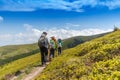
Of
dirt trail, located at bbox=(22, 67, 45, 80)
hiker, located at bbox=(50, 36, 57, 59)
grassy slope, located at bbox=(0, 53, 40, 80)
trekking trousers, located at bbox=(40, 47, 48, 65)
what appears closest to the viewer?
dirt trail, located at bbox=(22, 67, 45, 80)

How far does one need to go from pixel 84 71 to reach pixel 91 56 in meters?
5.72

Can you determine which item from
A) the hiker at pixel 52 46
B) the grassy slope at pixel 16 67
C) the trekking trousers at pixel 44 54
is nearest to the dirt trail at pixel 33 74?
the trekking trousers at pixel 44 54

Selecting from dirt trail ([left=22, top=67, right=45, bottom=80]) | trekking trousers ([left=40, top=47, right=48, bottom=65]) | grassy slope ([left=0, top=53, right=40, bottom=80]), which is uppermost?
trekking trousers ([left=40, top=47, right=48, bottom=65])

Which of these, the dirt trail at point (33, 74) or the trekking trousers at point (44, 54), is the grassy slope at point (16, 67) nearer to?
the trekking trousers at point (44, 54)

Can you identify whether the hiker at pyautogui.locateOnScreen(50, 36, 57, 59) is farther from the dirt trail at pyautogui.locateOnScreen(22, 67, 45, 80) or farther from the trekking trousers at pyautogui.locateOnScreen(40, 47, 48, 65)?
the dirt trail at pyautogui.locateOnScreen(22, 67, 45, 80)

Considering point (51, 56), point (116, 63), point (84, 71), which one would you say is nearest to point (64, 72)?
point (84, 71)

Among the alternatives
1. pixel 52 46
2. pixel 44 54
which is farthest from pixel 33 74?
pixel 52 46

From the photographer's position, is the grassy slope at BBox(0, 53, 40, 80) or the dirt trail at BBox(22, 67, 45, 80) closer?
the dirt trail at BBox(22, 67, 45, 80)

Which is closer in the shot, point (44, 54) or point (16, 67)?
point (44, 54)

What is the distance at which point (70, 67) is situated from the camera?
25656 mm

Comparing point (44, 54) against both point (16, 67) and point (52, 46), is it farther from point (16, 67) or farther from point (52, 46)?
point (16, 67)

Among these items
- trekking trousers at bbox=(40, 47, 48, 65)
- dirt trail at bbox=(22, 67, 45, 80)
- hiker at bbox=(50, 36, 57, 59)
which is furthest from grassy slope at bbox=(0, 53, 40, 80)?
dirt trail at bbox=(22, 67, 45, 80)

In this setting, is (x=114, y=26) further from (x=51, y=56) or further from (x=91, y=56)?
(x=91, y=56)

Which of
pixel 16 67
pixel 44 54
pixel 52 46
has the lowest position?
pixel 16 67
